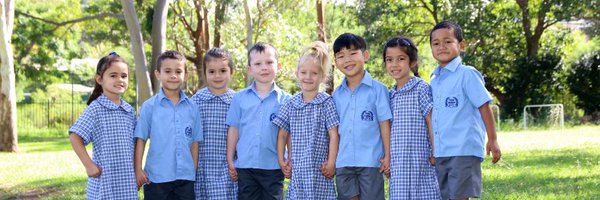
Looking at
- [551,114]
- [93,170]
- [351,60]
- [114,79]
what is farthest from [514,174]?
[551,114]

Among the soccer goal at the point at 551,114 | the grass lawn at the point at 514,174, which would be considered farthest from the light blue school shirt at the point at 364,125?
the soccer goal at the point at 551,114

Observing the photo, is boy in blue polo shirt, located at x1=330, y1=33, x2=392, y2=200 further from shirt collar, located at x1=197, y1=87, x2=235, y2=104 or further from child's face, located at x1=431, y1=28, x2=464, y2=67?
shirt collar, located at x1=197, y1=87, x2=235, y2=104

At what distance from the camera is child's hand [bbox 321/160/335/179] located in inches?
222

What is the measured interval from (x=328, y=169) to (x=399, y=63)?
0.82 metres

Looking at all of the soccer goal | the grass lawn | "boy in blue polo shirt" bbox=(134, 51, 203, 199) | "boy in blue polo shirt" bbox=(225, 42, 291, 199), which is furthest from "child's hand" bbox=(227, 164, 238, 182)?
the soccer goal

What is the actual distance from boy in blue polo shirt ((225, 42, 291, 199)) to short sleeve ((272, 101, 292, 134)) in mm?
75

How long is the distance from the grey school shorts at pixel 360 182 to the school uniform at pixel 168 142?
39.7 inches

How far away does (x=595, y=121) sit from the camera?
2977cm

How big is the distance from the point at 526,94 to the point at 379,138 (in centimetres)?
2658

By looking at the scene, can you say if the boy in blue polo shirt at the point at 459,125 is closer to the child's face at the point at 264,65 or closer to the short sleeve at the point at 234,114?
the child's face at the point at 264,65

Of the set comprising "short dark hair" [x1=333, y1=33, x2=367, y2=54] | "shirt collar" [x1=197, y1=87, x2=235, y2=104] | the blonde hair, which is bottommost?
"shirt collar" [x1=197, y1=87, x2=235, y2=104]

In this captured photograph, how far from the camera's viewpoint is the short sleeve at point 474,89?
5312 mm

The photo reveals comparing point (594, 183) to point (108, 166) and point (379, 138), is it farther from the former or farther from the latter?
point (108, 166)

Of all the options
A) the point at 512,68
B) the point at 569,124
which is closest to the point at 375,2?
the point at 512,68
